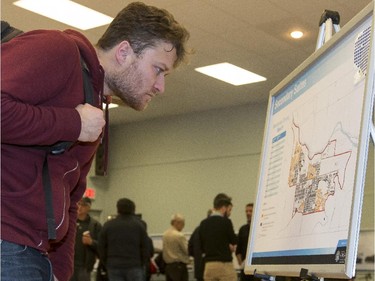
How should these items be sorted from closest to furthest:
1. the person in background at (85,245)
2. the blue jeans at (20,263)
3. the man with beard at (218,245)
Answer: the blue jeans at (20,263) → the person in background at (85,245) → the man with beard at (218,245)

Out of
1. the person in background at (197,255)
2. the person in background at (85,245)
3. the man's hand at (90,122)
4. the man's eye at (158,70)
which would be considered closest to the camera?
the man's hand at (90,122)

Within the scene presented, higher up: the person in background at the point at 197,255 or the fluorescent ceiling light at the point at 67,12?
the fluorescent ceiling light at the point at 67,12

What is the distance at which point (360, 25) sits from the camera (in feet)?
5.57

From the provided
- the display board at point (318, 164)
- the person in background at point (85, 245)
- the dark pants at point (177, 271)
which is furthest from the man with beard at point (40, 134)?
the dark pants at point (177, 271)

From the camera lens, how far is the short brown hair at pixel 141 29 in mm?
1780

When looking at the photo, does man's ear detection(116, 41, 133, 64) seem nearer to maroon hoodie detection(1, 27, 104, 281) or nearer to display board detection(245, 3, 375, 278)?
maroon hoodie detection(1, 27, 104, 281)

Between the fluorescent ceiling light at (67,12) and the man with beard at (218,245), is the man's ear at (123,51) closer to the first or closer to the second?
the fluorescent ceiling light at (67,12)

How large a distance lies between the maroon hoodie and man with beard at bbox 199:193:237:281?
5.70m

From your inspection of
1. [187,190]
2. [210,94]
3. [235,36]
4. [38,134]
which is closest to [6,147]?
[38,134]

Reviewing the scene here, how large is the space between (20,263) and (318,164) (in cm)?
80

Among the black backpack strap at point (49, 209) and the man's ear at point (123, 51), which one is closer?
the black backpack strap at point (49, 209)

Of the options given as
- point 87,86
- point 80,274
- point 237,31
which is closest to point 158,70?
point 87,86

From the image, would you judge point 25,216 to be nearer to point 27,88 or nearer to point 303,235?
point 27,88

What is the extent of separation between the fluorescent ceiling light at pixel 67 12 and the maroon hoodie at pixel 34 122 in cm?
517
